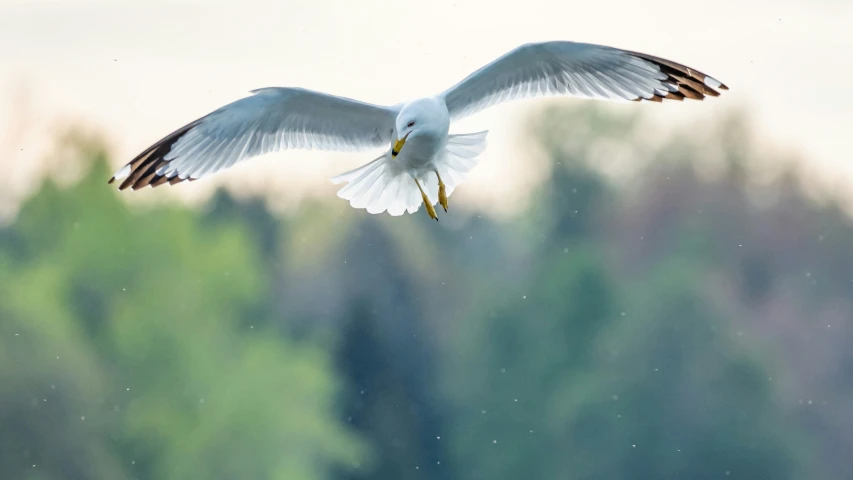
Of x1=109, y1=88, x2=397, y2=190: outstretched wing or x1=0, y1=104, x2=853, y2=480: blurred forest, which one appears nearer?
x1=109, y1=88, x2=397, y2=190: outstretched wing

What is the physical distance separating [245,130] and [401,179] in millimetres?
420

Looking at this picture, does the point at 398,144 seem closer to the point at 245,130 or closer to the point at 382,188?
the point at 382,188

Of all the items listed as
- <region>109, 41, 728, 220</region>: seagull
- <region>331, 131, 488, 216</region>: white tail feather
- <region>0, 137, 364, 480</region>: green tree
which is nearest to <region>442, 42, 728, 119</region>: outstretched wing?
<region>109, 41, 728, 220</region>: seagull

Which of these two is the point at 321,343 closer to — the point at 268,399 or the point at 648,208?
the point at 268,399

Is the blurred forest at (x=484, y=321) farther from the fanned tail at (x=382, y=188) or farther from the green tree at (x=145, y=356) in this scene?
the fanned tail at (x=382, y=188)

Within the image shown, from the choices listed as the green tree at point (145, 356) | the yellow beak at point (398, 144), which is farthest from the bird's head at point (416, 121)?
the green tree at point (145, 356)

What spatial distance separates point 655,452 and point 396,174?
7.72 metres

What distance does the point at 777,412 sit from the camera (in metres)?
10.5

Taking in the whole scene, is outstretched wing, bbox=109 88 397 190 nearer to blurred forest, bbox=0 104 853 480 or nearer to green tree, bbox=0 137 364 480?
green tree, bbox=0 137 364 480

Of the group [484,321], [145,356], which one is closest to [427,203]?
[145,356]

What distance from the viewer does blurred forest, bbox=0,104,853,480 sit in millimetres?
10242

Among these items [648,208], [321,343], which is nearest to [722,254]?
[648,208]

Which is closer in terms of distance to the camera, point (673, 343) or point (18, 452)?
point (18, 452)

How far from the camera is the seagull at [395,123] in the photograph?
3227 millimetres
